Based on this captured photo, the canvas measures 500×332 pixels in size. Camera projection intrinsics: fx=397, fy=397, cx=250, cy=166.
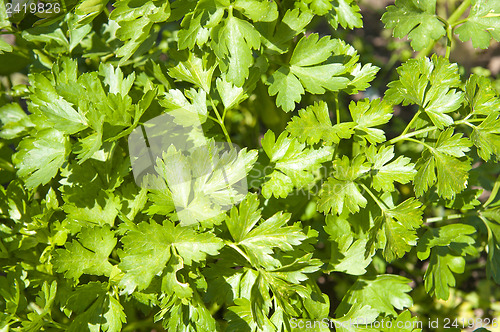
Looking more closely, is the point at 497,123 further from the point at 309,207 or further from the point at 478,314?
the point at 478,314

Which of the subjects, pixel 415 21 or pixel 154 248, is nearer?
pixel 154 248

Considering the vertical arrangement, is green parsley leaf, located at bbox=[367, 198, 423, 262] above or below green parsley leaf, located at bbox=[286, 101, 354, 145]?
below

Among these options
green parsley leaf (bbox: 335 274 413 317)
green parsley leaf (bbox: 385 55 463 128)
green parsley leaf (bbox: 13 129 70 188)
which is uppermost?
→ green parsley leaf (bbox: 385 55 463 128)

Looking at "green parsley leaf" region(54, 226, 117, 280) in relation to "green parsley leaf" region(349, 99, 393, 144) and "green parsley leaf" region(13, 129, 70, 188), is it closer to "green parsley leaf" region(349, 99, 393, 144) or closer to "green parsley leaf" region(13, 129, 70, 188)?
"green parsley leaf" region(13, 129, 70, 188)

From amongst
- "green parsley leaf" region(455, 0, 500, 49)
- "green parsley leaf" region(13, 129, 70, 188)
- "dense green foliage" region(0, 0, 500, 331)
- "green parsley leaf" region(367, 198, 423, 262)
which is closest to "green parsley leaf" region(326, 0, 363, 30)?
"dense green foliage" region(0, 0, 500, 331)

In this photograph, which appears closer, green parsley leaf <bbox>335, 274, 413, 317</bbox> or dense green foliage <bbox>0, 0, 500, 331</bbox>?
dense green foliage <bbox>0, 0, 500, 331</bbox>

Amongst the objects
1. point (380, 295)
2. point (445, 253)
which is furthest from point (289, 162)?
point (445, 253)

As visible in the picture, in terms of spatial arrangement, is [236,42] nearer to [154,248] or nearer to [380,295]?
[154,248]

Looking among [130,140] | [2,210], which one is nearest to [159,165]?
[130,140]
